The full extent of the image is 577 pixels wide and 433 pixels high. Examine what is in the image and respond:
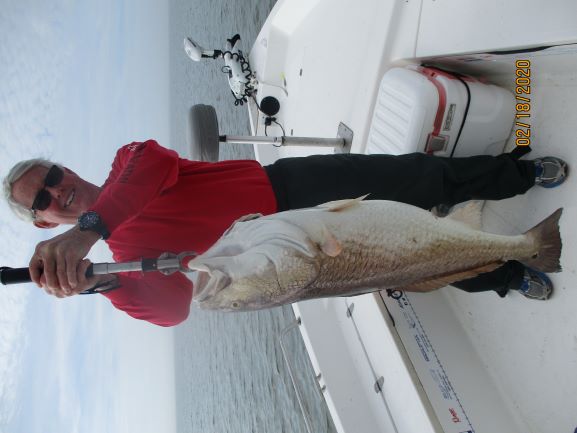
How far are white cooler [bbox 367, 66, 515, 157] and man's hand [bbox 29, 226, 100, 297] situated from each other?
5.51ft

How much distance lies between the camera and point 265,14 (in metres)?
9.24

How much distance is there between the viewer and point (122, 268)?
1.45 meters

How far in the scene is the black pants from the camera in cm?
204

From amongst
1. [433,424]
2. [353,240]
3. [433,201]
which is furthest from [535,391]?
[353,240]

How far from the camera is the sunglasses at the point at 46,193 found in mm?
1896

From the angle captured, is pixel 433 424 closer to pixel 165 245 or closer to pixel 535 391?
pixel 535 391

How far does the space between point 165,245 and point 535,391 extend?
2.03 meters

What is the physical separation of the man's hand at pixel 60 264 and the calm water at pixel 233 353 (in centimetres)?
138

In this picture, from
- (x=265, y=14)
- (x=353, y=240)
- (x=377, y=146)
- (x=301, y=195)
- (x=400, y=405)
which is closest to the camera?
(x=353, y=240)

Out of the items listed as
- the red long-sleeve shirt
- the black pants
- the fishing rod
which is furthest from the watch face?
the black pants

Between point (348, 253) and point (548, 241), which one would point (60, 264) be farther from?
point (548, 241)

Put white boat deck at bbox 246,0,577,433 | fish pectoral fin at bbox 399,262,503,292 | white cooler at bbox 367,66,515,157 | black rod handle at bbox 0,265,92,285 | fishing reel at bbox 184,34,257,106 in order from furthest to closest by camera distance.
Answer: fishing reel at bbox 184,34,257,106 → white cooler at bbox 367,66,515,157 → white boat deck at bbox 246,0,577,433 → fish pectoral fin at bbox 399,262,503,292 → black rod handle at bbox 0,265,92,285

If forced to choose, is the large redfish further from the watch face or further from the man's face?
the man's face

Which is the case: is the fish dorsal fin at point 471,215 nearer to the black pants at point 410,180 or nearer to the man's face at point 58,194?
the black pants at point 410,180
